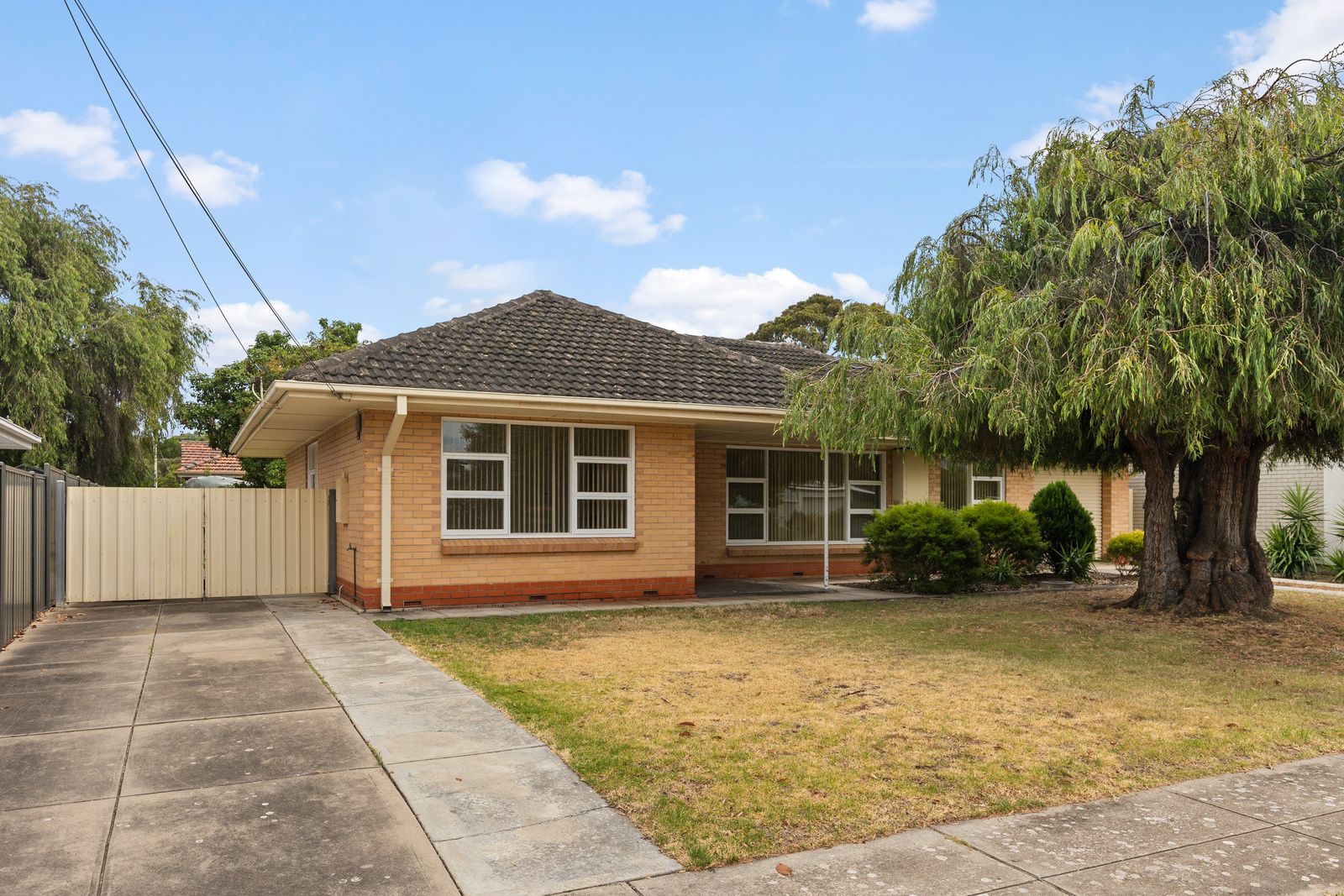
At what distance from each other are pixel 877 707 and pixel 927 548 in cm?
832

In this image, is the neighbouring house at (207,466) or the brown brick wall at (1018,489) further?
the neighbouring house at (207,466)

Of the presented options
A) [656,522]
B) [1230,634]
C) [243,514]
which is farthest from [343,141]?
[1230,634]

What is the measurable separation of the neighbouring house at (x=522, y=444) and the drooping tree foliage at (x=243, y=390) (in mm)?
13763

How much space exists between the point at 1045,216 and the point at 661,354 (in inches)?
251

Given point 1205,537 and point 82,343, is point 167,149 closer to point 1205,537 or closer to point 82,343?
point 82,343

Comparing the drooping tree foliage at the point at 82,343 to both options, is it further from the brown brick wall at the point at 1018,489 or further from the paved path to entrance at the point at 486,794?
the brown brick wall at the point at 1018,489

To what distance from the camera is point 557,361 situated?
1351 cm

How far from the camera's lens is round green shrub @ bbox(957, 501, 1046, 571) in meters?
15.9

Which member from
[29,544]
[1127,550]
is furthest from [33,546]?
[1127,550]

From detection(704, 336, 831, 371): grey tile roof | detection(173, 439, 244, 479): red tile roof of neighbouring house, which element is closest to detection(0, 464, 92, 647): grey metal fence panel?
detection(704, 336, 831, 371): grey tile roof

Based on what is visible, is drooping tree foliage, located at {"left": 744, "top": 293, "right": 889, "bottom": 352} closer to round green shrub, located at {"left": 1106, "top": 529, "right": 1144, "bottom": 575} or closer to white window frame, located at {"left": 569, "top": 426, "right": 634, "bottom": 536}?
round green shrub, located at {"left": 1106, "top": 529, "right": 1144, "bottom": 575}

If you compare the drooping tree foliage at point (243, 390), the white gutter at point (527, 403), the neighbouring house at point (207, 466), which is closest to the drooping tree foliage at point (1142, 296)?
the white gutter at point (527, 403)

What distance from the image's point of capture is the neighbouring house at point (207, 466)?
33.2 m

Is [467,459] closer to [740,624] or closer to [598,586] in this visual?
[598,586]
